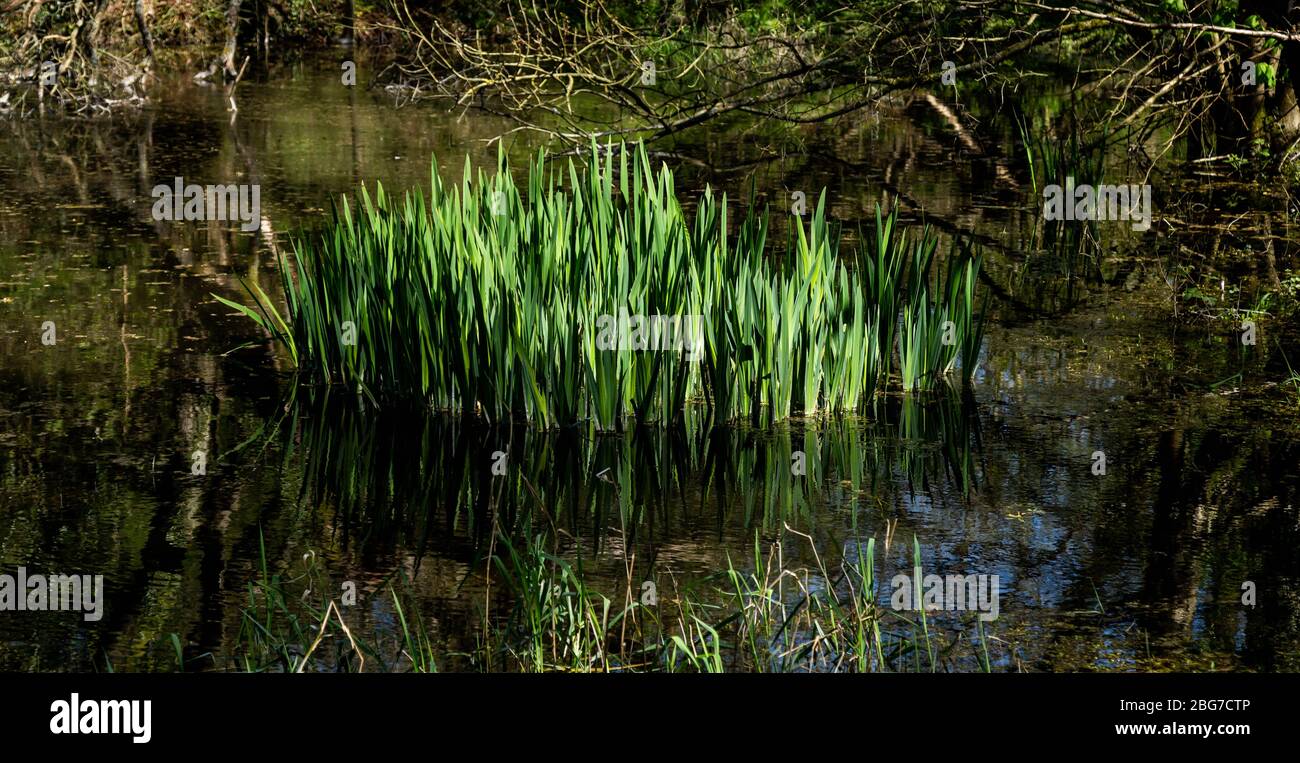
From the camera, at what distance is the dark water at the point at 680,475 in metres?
4.87

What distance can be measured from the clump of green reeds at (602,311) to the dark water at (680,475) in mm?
176

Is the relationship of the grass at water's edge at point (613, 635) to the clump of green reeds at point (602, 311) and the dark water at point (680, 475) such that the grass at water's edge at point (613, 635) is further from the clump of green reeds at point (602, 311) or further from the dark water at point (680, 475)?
the clump of green reeds at point (602, 311)

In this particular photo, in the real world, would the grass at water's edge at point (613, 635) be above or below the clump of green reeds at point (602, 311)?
below

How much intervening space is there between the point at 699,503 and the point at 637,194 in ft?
4.82

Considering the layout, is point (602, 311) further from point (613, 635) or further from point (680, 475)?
point (613, 635)

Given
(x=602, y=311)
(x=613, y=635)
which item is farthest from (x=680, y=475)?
(x=613, y=635)

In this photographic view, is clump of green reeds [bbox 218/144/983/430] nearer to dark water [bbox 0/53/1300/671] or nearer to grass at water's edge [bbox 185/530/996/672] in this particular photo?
dark water [bbox 0/53/1300/671]

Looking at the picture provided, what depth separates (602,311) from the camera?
648 centimetres

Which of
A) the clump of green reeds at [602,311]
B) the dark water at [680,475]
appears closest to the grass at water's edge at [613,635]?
the dark water at [680,475]

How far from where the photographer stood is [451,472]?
625 cm

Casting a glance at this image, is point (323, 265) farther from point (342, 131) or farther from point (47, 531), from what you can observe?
point (342, 131)

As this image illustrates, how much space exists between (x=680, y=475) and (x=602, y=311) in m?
0.76
